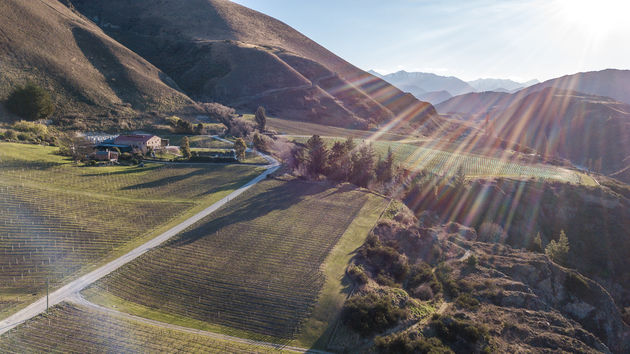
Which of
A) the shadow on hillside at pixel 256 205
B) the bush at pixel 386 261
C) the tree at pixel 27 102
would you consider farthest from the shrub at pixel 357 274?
the tree at pixel 27 102

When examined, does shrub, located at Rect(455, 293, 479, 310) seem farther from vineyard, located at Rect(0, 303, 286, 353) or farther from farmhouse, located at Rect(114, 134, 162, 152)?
farmhouse, located at Rect(114, 134, 162, 152)

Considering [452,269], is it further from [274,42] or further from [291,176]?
[274,42]

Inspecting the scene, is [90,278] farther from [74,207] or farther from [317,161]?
[317,161]

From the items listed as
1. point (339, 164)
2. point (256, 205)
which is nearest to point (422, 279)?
point (256, 205)

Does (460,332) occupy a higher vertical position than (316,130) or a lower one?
lower

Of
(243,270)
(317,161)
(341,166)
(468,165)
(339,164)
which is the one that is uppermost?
A: (468,165)
